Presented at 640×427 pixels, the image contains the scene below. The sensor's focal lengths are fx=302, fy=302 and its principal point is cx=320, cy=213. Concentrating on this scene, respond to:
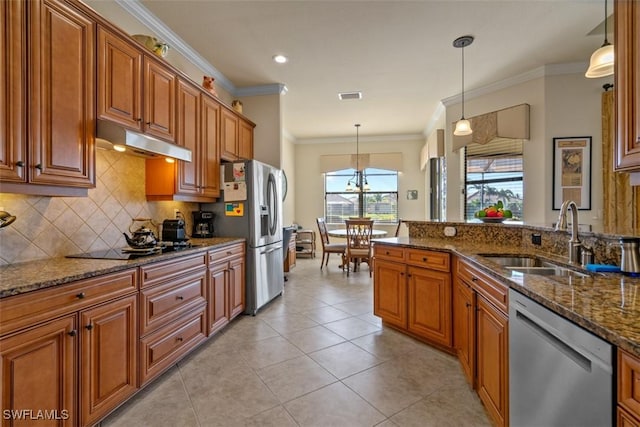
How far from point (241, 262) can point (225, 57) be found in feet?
7.58

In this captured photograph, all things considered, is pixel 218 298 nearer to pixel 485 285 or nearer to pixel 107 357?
pixel 107 357

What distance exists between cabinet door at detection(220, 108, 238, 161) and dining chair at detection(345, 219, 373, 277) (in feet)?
7.84

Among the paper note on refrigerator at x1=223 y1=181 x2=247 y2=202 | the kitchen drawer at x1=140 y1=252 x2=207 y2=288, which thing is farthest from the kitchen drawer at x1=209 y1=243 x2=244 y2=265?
the paper note on refrigerator at x1=223 y1=181 x2=247 y2=202

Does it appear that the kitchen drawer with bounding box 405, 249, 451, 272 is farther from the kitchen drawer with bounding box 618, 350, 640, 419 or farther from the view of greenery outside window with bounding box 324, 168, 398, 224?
the view of greenery outside window with bounding box 324, 168, 398, 224

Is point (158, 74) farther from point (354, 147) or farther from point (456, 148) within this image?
point (354, 147)

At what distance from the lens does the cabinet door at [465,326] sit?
6.43ft

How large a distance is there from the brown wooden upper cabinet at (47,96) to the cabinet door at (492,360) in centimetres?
249

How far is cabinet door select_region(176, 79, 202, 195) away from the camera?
2729 millimetres

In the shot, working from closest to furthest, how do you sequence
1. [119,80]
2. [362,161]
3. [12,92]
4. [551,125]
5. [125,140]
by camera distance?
[12,92]
[125,140]
[119,80]
[551,125]
[362,161]

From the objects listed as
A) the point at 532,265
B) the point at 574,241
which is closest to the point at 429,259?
the point at 532,265

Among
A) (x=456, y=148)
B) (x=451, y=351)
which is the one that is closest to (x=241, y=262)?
(x=451, y=351)

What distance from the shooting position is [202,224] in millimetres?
3334

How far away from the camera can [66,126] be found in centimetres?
170

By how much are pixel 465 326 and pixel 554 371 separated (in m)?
1.03
